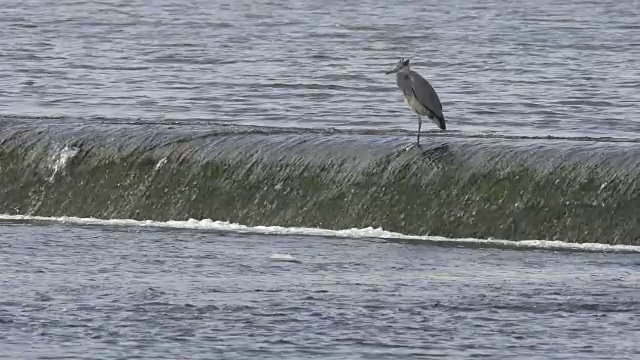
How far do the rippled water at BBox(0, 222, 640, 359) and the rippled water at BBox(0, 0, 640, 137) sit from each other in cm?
631

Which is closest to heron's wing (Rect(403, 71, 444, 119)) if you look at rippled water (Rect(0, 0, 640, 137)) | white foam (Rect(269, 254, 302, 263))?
white foam (Rect(269, 254, 302, 263))

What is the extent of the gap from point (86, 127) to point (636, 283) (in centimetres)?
661

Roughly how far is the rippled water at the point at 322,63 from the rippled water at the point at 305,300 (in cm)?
631

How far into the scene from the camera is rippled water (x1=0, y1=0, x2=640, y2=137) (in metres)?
21.8

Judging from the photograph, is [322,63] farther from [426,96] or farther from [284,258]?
[284,258]

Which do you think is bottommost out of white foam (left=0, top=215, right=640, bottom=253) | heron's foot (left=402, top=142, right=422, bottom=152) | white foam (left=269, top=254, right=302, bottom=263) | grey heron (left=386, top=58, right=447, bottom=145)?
white foam (left=0, top=215, right=640, bottom=253)

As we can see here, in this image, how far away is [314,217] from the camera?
1541 cm

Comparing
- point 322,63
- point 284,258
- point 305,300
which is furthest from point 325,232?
point 322,63

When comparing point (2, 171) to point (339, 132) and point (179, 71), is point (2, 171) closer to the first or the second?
point (339, 132)

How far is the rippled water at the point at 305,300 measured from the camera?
34.5 feet

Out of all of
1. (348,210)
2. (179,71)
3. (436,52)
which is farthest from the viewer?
(436,52)

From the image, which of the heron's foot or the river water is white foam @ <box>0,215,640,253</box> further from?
the heron's foot

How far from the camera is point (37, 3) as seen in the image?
159 feet

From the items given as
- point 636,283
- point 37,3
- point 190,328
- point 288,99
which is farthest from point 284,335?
point 37,3
